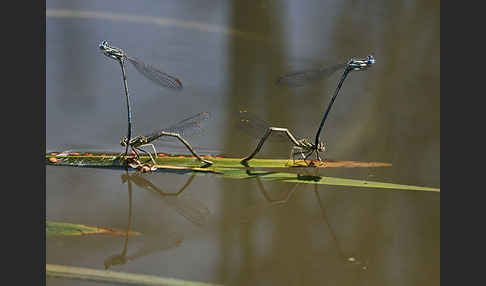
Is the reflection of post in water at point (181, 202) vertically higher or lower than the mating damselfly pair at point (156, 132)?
lower

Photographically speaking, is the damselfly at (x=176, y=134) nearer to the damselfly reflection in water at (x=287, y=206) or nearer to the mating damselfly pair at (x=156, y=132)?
the mating damselfly pair at (x=156, y=132)

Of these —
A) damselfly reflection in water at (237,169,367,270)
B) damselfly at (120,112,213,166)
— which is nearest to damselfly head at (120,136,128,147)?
damselfly at (120,112,213,166)

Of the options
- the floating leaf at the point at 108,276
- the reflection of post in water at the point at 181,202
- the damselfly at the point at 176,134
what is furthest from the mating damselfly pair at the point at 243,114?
the floating leaf at the point at 108,276

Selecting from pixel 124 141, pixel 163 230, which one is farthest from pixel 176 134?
pixel 163 230

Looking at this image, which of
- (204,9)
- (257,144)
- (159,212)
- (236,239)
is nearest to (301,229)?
(236,239)

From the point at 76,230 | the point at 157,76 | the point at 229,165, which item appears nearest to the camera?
the point at 76,230

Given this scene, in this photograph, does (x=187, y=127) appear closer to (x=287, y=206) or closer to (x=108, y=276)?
(x=287, y=206)
